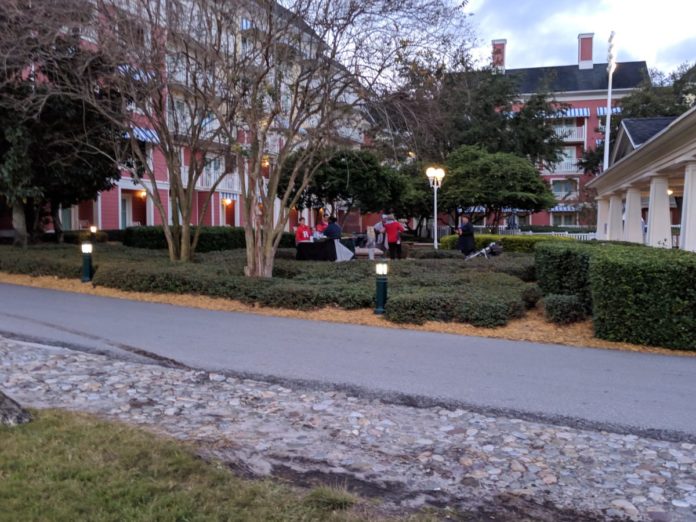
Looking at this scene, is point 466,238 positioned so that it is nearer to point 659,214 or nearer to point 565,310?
point 659,214

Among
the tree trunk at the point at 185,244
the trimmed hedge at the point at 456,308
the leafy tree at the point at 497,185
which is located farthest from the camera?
the leafy tree at the point at 497,185

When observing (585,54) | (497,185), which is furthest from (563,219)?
(497,185)

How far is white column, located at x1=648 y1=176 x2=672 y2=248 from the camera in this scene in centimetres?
1504

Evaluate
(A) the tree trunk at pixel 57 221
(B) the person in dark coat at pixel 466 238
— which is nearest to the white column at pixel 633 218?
(B) the person in dark coat at pixel 466 238

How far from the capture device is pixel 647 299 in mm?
7914

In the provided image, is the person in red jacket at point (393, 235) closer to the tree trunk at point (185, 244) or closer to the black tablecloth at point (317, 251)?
the black tablecloth at point (317, 251)

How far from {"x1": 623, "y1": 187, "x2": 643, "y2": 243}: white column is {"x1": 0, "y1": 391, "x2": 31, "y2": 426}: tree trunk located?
19212 millimetres

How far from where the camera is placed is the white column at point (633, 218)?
64.6 feet

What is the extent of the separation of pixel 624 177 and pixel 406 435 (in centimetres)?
1724

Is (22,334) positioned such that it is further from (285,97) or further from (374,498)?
(285,97)

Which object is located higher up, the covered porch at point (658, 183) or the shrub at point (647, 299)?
the covered porch at point (658, 183)

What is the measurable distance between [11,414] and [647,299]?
7.42m

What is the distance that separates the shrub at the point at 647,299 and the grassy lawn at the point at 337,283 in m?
1.71

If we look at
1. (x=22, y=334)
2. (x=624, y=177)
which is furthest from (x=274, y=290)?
(x=624, y=177)
